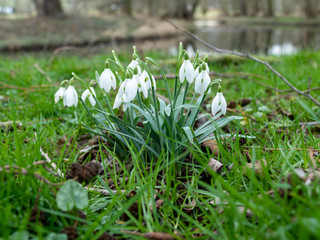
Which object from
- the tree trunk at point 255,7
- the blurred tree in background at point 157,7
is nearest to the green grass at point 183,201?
the blurred tree in background at point 157,7

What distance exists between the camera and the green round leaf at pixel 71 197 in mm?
1000

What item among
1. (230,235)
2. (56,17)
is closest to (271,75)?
(230,235)

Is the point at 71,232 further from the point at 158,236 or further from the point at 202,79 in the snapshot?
the point at 202,79

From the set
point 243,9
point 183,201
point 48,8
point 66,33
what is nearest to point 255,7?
point 243,9

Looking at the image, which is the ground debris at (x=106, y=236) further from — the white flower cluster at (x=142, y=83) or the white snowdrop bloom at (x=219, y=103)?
the white snowdrop bloom at (x=219, y=103)

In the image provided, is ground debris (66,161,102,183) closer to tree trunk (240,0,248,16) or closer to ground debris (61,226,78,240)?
ground debris (61,226,78,240)

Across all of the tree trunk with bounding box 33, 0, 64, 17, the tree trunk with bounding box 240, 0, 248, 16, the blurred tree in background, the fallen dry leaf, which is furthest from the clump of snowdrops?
the tree trunk with bounding box 240, 0, 248, 16

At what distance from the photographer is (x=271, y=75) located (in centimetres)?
344

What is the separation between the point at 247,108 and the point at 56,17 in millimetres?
17070

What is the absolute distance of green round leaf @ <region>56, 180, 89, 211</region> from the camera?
3.28 ft

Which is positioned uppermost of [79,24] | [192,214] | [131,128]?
[79,24]

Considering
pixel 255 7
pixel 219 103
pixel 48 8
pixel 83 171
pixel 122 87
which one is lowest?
pixel 83 171

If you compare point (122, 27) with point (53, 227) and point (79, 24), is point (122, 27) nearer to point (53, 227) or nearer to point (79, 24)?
point (79, 24)

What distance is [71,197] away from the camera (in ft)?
3.33
